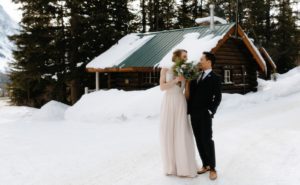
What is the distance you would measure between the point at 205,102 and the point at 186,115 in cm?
37

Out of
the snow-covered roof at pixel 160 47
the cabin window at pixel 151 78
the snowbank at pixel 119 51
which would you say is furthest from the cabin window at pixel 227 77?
the snowbank at pixel 119 51

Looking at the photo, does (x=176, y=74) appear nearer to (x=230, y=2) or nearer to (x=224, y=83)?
(x=224, y=83)

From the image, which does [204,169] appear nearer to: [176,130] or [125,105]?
[176,130]

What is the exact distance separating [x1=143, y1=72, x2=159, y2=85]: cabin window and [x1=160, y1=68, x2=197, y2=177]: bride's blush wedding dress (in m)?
14.7

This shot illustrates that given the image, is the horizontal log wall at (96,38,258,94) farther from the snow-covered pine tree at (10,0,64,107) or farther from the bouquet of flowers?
the bouquet of flowers

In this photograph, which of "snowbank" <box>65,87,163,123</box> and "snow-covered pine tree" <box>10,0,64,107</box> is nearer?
"snowbank" <box>65,87,163,123</box>

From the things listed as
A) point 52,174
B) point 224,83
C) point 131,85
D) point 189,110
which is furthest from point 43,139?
point 224,83

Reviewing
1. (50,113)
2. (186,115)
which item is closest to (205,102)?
(186,115)

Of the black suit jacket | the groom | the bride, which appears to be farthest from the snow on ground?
the black suit jacket

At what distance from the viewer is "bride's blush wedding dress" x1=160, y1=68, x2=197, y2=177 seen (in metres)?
6.08

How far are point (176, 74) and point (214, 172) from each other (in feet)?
5.45

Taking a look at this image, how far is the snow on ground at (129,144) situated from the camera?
6461 mm

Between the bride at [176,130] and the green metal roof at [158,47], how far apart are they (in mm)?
12332

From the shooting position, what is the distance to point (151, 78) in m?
21.0
